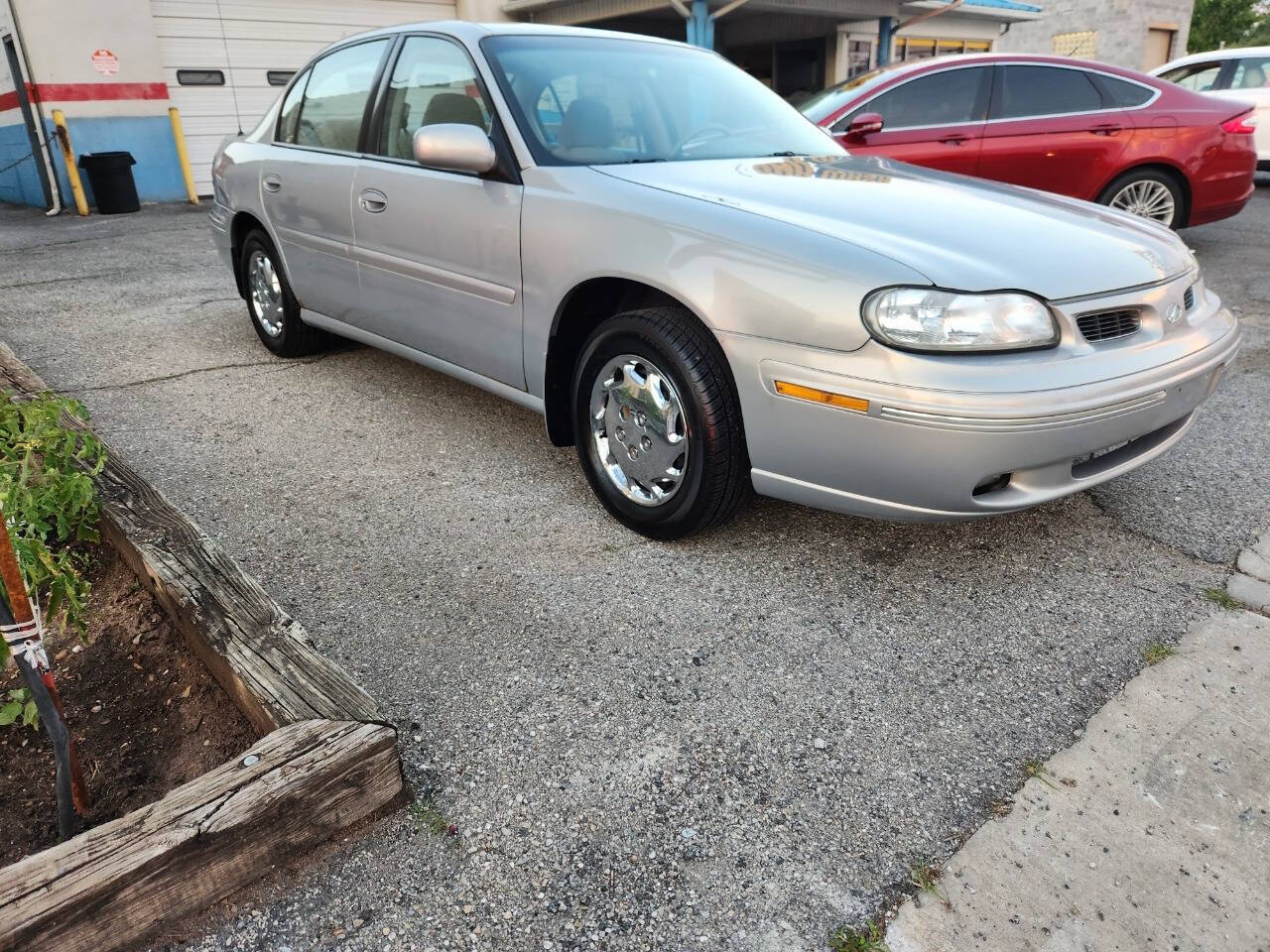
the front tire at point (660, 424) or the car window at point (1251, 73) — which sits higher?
the car window at point (1251, 73)

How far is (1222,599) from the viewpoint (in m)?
2.55

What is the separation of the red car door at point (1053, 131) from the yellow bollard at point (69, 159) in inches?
440

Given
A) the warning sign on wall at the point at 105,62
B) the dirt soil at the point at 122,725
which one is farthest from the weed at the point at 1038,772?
the warning sign on wall at the point at 105,62

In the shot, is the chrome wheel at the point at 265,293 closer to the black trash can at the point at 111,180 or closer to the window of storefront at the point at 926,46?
the black trash can at the point at 111,180

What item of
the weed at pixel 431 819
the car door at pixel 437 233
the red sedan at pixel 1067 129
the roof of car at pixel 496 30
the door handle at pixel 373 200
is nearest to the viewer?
the weed at pixel 431 819

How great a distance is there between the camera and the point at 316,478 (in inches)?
133

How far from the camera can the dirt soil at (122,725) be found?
181cm

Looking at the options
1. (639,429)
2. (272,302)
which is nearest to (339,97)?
(272,302)

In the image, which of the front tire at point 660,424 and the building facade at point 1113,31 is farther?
the building facade at point 1113,31

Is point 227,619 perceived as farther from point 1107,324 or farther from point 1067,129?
point 1067,129

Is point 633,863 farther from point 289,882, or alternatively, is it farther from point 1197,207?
point 1197,207

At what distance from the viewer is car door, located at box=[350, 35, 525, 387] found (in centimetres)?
309

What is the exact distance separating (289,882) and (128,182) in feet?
40.9

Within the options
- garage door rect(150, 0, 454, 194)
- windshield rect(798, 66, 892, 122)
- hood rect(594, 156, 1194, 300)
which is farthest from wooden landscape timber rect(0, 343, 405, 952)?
garage door rect(150, 0, 454, 194)
